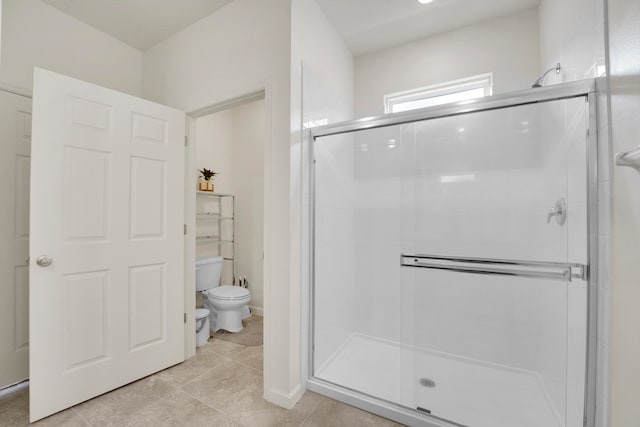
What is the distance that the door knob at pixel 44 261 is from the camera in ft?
4.96

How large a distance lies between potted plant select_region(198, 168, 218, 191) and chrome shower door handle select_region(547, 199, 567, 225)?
2906mm

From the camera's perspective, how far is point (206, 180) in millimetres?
3014

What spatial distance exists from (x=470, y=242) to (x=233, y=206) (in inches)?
105

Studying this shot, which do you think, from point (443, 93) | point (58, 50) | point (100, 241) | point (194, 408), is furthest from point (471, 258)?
point (58, 50)

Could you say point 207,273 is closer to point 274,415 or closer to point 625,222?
A: point 274,415

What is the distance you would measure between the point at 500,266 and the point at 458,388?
75cm

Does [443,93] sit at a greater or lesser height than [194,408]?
greater

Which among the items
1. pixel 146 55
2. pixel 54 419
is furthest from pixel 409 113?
pixel 54 419

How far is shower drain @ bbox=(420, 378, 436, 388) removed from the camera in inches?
61.9

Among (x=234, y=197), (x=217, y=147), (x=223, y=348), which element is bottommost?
(x=223, y=348)

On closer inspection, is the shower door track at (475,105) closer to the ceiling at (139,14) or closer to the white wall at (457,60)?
the white wall at (457,60)

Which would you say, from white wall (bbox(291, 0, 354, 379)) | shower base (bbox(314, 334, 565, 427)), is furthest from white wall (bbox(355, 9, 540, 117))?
shower base (bbox(314, 334, 565, 427))

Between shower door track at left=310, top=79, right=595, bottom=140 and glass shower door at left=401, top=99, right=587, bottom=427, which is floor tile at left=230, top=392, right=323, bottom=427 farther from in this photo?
shower door track at left=310, top=79, right=595, bottom=140

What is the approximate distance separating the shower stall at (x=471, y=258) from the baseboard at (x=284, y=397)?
14 cm
